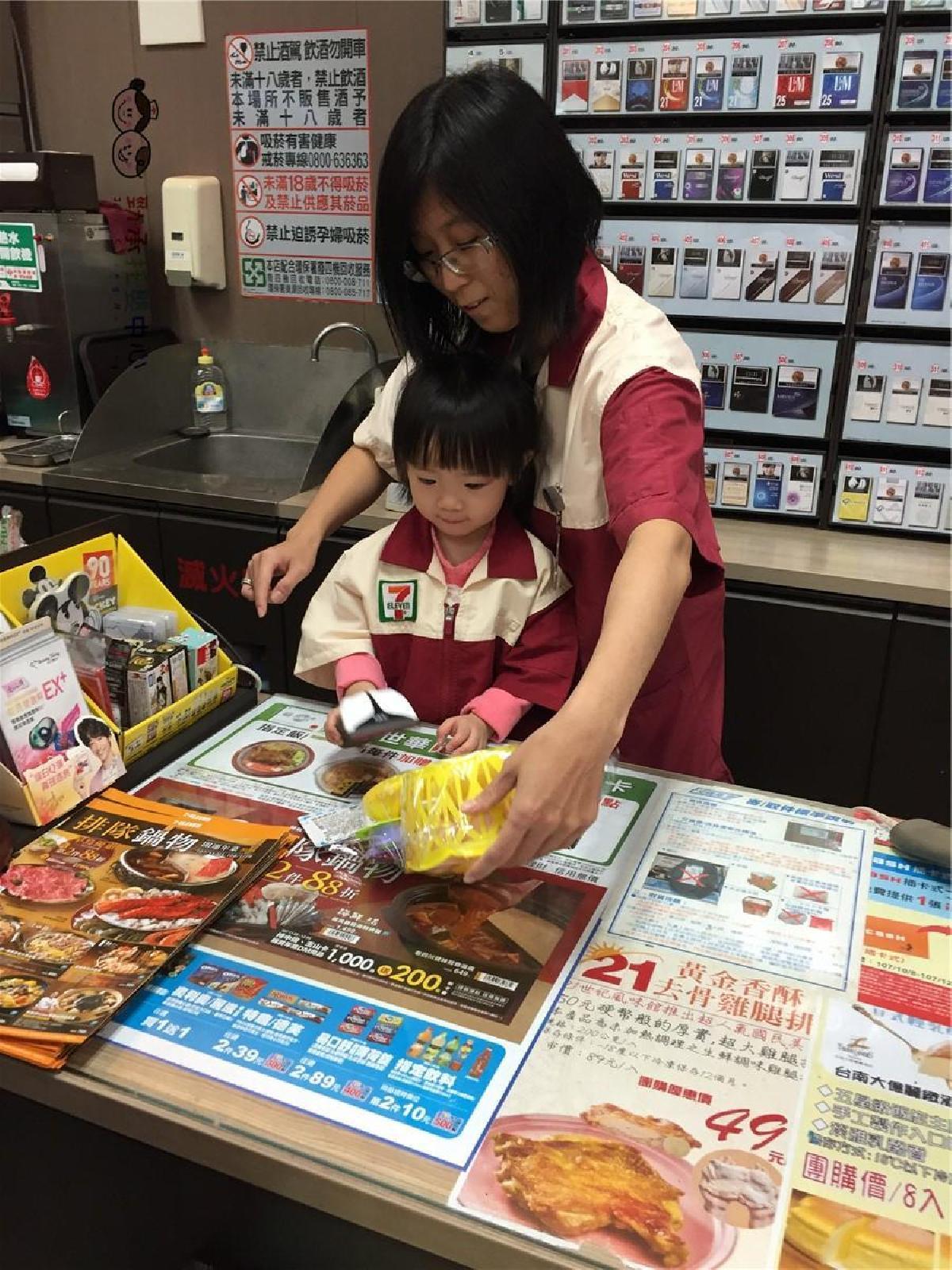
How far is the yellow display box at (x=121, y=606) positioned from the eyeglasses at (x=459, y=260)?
0.58 metres

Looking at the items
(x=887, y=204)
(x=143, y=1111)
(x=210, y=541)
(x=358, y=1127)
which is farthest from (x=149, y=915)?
(x=887, y=204)

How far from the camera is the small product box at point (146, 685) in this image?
4.29ft

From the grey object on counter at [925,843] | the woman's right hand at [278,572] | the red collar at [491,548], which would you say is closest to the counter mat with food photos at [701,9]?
the red collar at [491,548]

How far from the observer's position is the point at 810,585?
2221mm

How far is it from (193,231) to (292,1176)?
3137 millimetres

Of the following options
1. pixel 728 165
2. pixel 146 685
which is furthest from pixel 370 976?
pixel 728 165

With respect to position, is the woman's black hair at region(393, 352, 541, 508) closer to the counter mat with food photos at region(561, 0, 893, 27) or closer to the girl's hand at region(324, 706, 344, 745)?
the girl's hand at region(324, 706, 344, 745)

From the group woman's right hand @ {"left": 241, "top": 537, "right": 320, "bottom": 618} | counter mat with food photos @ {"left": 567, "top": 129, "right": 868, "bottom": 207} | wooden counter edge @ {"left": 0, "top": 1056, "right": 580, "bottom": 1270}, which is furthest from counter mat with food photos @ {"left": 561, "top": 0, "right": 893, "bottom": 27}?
wooden counter edge @ {"left": 0, "top": 1056, "right": 580, "bottom": 1270}

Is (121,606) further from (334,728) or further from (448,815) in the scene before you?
(448,815)

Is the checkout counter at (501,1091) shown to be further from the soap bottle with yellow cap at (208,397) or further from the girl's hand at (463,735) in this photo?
the soap bottle with yellow cap at (208,397)

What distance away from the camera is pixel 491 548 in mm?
1469

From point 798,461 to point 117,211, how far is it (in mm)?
2408

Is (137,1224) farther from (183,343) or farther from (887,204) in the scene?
(183,343)

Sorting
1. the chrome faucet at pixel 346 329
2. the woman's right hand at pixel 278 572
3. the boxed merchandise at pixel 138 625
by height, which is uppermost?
the chrome faucet at pixel 346 329
